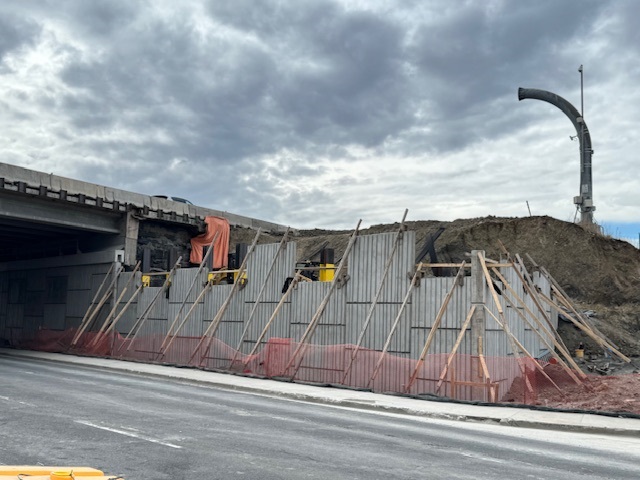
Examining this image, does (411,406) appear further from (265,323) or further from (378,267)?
(265,323)

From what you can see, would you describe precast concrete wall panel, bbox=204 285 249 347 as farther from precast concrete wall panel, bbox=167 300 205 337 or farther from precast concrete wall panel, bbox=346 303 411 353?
precast concrete wall panel, bbox=346 303 411 353

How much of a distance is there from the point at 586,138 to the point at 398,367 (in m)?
27.2

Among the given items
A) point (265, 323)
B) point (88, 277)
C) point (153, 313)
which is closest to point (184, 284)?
point (153, 313)

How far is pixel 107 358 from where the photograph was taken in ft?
102

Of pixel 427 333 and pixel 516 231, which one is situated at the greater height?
pixel 516 231

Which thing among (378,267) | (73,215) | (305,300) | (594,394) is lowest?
(594,394)

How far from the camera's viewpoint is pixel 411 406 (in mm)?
16844

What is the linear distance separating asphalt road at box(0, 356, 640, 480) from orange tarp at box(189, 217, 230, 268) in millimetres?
23953

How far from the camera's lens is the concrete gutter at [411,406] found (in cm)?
1432

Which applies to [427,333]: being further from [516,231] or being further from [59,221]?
[59,221]

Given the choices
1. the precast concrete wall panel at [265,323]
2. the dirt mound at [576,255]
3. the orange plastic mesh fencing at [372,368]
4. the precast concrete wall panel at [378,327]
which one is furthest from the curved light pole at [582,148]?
the precast concrete wall panel at [265,323]

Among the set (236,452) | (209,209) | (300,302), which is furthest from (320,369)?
(209,209)

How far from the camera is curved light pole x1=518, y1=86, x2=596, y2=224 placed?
131 ft

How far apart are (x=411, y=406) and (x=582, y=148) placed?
29790 mm
